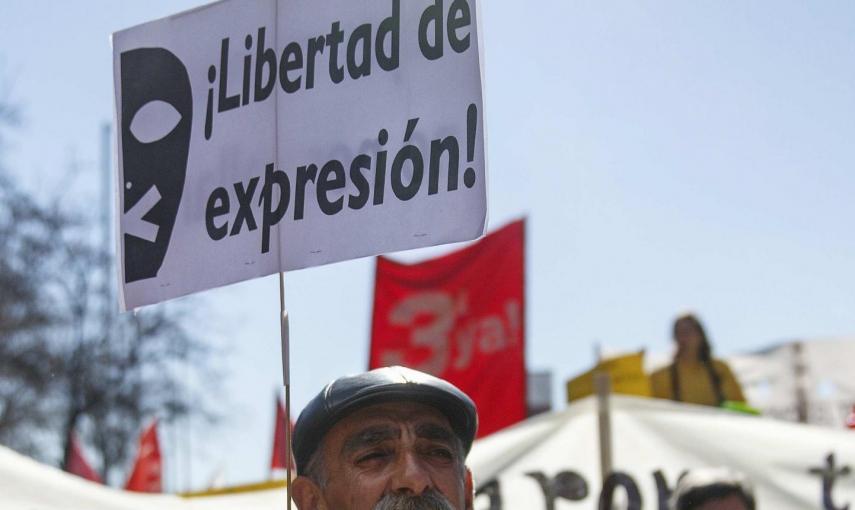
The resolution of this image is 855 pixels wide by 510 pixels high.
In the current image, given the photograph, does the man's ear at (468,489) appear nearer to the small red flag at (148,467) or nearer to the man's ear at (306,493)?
the man's ear at (306,493)

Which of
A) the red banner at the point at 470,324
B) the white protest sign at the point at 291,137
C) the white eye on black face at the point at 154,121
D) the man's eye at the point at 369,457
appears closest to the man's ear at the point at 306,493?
the man's eye at the point at 369,457

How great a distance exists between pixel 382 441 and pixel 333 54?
1.19m

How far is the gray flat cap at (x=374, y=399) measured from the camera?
2.88 m

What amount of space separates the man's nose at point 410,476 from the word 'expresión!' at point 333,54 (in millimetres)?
1091

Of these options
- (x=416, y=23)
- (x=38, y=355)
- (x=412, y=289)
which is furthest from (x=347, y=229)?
(x=38, y=355)

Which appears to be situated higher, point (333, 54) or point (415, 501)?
point (333, 54)

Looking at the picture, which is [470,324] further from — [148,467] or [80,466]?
[80,466]

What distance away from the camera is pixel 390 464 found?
9.32ft

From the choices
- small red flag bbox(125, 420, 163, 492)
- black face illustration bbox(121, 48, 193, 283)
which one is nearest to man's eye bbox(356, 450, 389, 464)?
black face illustration bbox(121, 48, 193, 283)

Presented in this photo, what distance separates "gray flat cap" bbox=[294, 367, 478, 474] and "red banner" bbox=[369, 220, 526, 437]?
471 cm

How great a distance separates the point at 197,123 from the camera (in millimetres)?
3930

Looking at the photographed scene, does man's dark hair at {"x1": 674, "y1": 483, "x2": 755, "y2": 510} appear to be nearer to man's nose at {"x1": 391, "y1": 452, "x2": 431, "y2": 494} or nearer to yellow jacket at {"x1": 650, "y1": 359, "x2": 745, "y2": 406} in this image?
man's nose at {"x1": 391, "y1": 452, "x2": 431, "y2": 494}

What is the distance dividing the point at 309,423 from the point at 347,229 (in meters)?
0.81

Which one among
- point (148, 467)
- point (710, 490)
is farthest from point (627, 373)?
point (148, 467)
